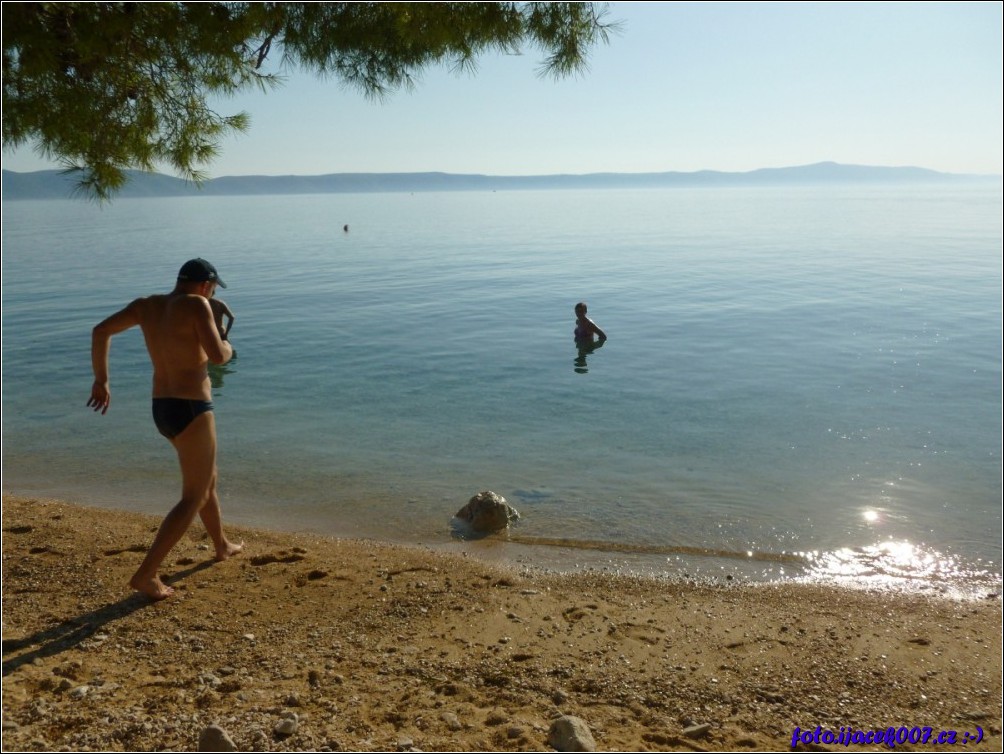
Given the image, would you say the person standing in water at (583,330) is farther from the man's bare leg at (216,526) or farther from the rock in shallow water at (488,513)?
the man's bare leg at (216,526)

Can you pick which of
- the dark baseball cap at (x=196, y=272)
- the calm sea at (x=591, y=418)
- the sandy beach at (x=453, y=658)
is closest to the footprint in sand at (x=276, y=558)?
the sandy beach at (x=453, y=658)

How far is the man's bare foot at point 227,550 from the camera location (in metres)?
5.64

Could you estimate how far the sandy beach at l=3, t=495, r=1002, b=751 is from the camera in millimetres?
3621

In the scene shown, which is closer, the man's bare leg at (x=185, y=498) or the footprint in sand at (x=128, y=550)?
the man's bare leg at (x=185, y=498)

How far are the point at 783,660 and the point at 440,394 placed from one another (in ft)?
28.2

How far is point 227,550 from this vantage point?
569 cm

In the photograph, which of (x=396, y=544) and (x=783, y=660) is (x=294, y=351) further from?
(x=783, y=660)

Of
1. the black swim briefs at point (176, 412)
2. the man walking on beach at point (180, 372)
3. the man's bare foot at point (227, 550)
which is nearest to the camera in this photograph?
the man walking on beach at point (180, 372)

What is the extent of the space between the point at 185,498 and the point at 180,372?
0.74 meters

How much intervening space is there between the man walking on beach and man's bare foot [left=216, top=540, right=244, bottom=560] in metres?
0.65

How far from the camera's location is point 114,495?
838cm

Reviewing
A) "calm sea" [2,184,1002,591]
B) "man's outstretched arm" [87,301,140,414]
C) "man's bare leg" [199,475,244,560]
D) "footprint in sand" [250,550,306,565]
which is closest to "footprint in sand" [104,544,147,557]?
"man's bare leg" [199,475,244,560]

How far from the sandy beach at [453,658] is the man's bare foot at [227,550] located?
0.23ft

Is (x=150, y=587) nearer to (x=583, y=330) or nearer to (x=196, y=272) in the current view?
(x=196, y=272)
